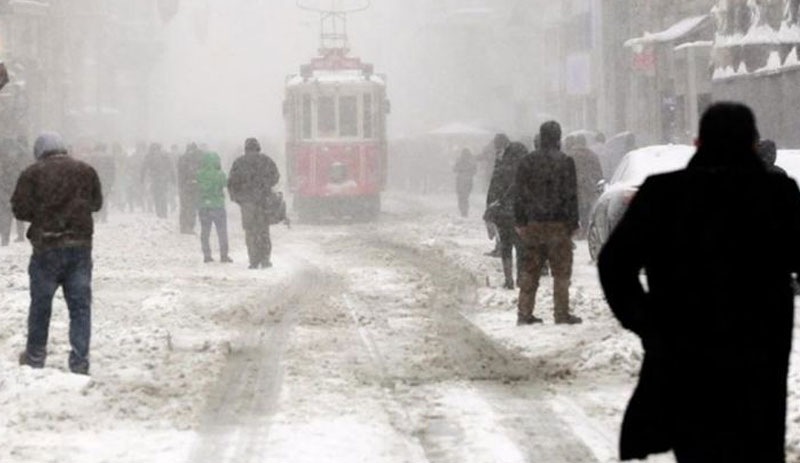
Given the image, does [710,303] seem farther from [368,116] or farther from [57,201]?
[368,116]

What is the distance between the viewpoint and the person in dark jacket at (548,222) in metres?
14.7

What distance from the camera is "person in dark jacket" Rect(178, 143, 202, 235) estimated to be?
30.5m

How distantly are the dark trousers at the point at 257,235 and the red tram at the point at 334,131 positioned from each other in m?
13.9

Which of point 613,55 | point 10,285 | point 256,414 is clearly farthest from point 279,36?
point 256,414

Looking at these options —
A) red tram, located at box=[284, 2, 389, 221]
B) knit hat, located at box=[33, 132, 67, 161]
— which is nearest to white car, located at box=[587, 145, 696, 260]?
knit hat, located at box=[33, 132, 67, 161]

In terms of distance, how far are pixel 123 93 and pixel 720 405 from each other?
296ft

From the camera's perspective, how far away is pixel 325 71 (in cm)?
3797

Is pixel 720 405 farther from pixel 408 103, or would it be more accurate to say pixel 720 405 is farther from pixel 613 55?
pixel 408 103

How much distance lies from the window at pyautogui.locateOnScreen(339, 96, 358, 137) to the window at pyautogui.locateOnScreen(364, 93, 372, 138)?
197 mm

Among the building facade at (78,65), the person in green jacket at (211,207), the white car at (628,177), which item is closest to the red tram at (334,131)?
the person in green jacket at (211,207)

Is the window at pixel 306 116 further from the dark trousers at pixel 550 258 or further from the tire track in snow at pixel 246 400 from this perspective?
the dark trousers at pixel 550 258

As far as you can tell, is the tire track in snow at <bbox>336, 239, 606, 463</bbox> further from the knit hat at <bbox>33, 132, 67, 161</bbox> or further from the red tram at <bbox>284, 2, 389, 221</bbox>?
the red tram at <bbox>284, 2, 389, 221</bbox>

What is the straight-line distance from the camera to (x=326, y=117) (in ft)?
123

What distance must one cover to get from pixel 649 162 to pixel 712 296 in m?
15.6
